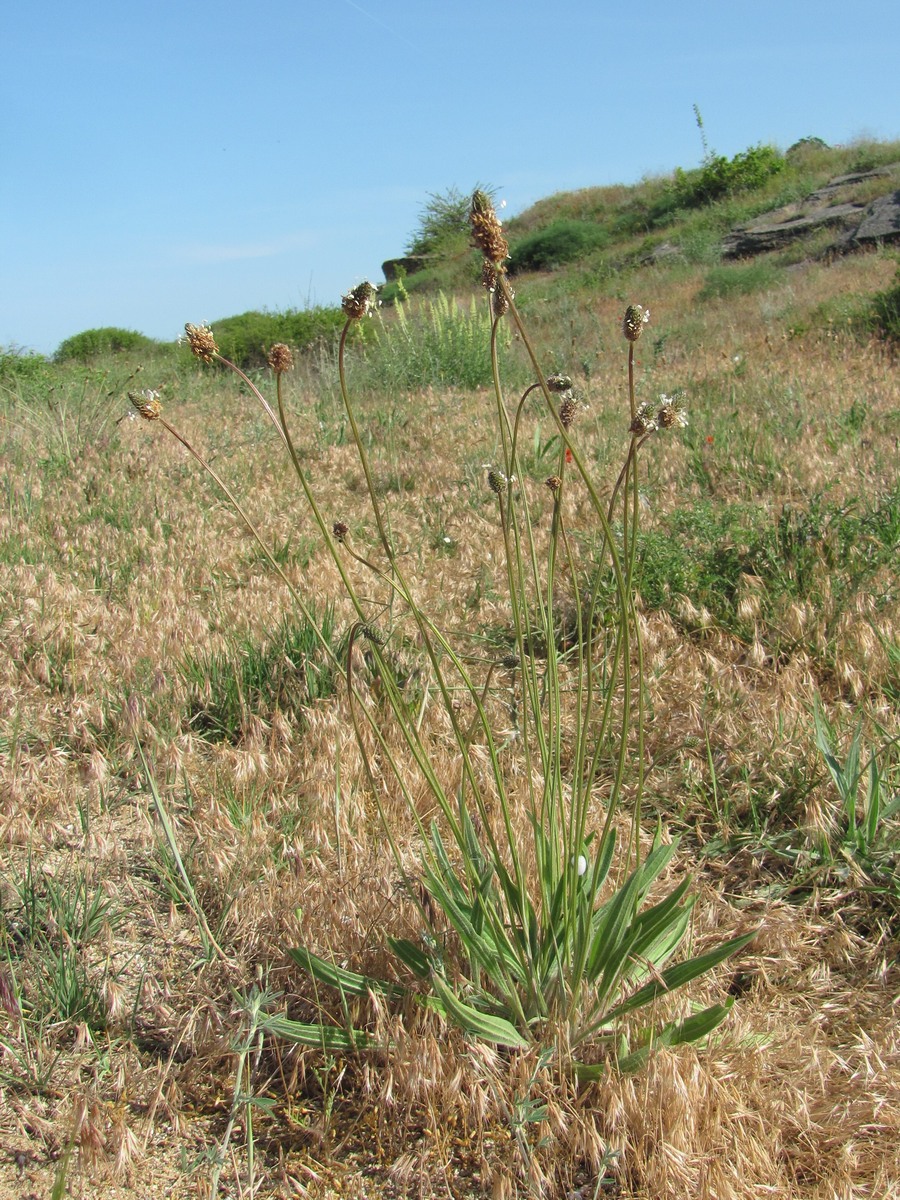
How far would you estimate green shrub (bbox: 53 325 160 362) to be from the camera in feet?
62.7

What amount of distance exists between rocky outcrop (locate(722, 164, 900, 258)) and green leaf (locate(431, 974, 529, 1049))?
15.4m

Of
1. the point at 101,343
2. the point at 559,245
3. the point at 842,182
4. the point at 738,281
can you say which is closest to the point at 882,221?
the point at 738,281

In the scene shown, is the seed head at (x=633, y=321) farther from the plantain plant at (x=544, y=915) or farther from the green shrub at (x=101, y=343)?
the green shrub at (x=101, y=343)

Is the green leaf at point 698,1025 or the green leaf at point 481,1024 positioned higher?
the green leaf at point 481,1024

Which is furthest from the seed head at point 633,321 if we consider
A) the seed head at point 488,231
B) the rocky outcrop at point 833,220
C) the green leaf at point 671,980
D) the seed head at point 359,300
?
the rocky outcrop at point 833,220

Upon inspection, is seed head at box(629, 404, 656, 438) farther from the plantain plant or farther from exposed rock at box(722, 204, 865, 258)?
exposed rock at box(722, 204, 865, 258)

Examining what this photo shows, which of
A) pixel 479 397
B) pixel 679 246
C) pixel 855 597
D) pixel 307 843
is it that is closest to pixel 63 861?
pixel 307 843

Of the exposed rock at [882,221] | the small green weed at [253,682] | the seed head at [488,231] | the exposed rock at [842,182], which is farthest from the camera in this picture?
the exposed rock at [842,182]

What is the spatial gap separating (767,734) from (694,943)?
0.74 metres

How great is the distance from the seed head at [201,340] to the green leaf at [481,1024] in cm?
98

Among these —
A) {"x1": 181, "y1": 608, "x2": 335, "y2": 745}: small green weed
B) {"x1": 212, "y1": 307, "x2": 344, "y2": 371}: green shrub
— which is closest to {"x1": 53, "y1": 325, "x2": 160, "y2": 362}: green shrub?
{"x1": 212, "y1": 307, "x2": 344, "y2": 371}: green shrub

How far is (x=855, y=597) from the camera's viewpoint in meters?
2.92

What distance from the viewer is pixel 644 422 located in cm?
141

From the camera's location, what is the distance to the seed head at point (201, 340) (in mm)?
1352
